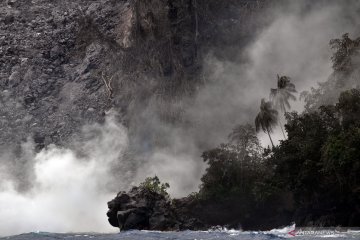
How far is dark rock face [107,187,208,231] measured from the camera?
121938mm

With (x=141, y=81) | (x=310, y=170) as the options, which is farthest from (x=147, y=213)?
(x=141, y=81)

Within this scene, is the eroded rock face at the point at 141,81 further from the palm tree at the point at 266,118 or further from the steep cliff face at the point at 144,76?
the palm tree at the point at 266,118

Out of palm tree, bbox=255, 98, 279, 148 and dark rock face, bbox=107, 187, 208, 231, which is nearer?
dark rock face, bbox=107, 187, 208, 231

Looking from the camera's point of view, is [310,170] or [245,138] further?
[245,138]

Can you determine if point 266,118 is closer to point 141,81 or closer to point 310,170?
point 310,170

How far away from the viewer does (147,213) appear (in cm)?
12394

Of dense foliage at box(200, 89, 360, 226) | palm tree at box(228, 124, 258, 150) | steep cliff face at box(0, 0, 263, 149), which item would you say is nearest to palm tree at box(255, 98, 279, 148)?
palm tree at box(228, 124, 258, 150)

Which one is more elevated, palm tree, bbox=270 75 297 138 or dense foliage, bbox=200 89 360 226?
palm tree, bbox=270 75 297 138

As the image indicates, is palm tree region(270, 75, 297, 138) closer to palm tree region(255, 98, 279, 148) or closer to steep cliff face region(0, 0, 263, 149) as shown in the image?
palm tree region(255, 98, 279, 148)

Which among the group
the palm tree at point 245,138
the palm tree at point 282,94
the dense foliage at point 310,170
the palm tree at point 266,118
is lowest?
the dense foliage at point 310,170

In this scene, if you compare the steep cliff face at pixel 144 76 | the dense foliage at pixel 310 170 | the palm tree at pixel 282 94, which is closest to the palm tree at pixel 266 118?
the palm tree at pixel 282 94

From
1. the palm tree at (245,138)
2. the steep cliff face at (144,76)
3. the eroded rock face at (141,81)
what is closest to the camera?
the palm tree at (245,138)

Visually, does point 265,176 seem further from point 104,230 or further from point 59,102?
point 59,102

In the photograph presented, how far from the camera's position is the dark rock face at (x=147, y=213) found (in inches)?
4801
